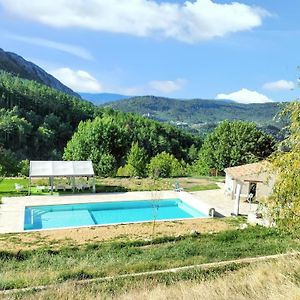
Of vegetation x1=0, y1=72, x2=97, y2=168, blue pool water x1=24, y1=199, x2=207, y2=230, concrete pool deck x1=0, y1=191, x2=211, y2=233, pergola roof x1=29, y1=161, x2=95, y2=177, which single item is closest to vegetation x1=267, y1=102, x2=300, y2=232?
blue pool water x1=24, y1=199, x2=207, y2=230

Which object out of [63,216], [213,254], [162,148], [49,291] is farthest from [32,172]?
[162,148]

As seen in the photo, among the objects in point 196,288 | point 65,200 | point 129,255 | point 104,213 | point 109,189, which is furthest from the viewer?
point 109,189

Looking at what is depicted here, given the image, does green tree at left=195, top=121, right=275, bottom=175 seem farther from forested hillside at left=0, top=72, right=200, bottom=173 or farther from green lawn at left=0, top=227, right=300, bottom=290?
forested hillside at left=0, top=72, right=200, bottom=173

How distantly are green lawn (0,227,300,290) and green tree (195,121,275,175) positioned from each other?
21795 millimetres

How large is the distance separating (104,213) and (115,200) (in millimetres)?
1751

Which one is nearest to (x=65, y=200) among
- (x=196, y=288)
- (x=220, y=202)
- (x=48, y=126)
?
(x=220, y=202)

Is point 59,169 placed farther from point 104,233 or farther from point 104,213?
point 104,233

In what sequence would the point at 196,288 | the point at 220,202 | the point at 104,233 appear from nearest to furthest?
1. the point at 196,288
2. the point at 104,233
3. the point at 220,202

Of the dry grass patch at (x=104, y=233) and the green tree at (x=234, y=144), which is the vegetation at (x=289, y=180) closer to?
the dry grass patch at (x=104, y=233)

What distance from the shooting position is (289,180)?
8.09m

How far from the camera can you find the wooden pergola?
24219mm

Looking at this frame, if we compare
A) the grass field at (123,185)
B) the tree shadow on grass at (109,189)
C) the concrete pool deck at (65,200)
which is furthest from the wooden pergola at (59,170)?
the concrete pool deck at (65,200)

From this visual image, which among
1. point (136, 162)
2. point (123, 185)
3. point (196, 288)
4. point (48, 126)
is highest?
point (48, 126)

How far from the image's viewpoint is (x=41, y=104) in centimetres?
9125
